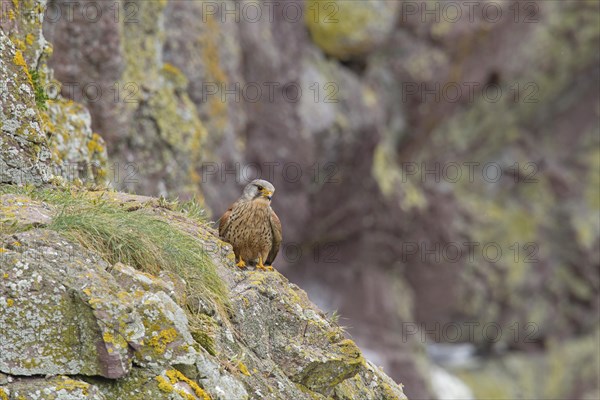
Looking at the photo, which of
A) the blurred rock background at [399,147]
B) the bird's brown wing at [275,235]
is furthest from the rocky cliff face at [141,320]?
the blurred rock background at [399,147]

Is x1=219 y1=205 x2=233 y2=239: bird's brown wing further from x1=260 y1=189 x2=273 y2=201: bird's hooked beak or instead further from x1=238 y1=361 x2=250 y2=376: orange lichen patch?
x1=238 y1=361 x2=250 y2=376: orange lichen patch

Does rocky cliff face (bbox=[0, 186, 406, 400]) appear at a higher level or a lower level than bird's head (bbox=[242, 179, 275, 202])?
lower

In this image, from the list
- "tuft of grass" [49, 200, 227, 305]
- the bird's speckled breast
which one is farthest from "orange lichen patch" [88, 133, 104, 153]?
"tuft of grass" [49, 200, 227, 305]

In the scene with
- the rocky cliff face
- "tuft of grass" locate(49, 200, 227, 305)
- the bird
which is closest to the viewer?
the rocky cliff face

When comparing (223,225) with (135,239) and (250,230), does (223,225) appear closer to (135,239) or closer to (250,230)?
(250,230)

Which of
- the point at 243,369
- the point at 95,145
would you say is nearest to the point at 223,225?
the point at 243,369

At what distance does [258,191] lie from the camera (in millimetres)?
9445

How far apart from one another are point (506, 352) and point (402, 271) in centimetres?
490

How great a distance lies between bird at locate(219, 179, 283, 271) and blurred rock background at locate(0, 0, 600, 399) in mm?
2783

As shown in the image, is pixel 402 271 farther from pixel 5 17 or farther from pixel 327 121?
pixel 5 17

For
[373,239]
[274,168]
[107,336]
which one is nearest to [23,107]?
[107,336]

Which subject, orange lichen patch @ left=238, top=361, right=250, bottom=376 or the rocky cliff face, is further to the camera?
orange lichen patch @ left=238, top=361, right=250, bottom=376

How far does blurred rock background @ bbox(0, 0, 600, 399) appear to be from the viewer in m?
14.8

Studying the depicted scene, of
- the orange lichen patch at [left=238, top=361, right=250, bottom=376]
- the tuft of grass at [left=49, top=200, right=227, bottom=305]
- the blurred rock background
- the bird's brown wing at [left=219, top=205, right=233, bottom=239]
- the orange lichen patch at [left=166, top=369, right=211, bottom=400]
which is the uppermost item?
the blurred rock background
